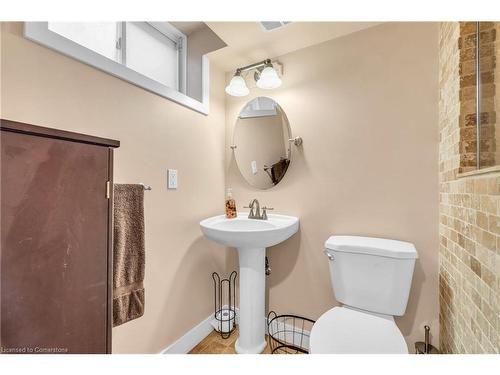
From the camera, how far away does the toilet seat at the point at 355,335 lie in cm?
85

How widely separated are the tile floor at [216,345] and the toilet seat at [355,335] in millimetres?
669

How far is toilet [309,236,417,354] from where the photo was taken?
2.91 ft

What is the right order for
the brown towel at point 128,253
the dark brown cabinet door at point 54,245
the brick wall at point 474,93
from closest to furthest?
the dark brown cabinet door at point 54,245 → the brick wall at point 474,93 → the brown towel at point 128,253

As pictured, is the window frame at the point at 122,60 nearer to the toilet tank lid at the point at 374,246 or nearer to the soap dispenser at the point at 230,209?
the soap dispenser at the point at 230,209

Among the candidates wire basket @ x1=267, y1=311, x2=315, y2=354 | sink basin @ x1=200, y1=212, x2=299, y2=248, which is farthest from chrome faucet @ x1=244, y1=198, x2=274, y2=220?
wire basket @ x1=267, y1=311, x2=315, y2=354

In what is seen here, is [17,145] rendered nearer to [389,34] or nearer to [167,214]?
[167,214]

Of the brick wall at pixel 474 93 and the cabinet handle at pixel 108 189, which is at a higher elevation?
the brick wall at pixel 474 93

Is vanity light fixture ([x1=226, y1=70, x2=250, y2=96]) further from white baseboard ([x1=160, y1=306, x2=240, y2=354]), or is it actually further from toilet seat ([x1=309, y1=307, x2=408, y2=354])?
white baseboard ([x1=160, y1=306, x2=240, y2=354])

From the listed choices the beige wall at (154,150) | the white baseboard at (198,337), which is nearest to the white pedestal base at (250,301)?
the white baseboard at (198,337)

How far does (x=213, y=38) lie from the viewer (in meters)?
1.59

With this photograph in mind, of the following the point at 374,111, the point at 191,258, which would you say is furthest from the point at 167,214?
the point at 374,111

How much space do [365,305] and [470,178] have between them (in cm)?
74

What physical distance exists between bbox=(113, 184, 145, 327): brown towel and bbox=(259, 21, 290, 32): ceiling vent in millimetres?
1192
